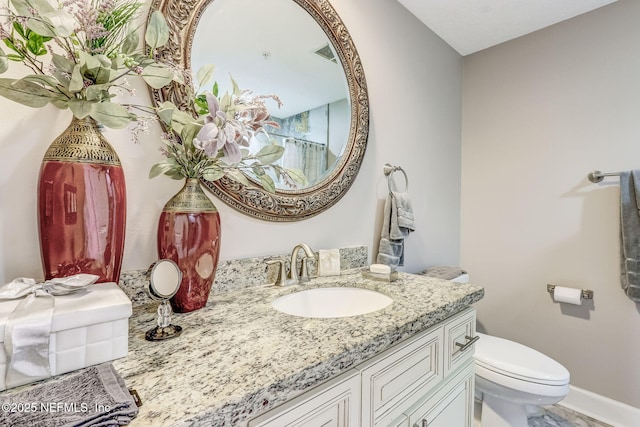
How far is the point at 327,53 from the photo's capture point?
1.26 metres

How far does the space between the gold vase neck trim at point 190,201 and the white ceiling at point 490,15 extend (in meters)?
1.58

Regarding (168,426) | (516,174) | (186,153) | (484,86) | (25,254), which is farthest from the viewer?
(484,86)

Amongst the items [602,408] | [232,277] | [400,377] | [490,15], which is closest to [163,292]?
[232,277]

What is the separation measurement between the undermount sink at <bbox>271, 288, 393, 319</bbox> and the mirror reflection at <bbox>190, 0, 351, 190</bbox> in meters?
0.41

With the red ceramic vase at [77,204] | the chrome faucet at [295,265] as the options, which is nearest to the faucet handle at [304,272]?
the chrome faucet at [295,265]

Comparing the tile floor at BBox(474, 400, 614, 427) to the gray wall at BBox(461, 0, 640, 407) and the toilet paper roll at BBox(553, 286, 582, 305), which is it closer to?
the gray wall at BBox(461, 0, 640, 407)

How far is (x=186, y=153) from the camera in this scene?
75 cm

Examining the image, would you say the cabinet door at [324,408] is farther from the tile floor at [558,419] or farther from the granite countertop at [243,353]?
the tile floor at [558,419]

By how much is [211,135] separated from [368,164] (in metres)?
0.91

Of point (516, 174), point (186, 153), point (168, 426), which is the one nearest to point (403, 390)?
point (168, 426)

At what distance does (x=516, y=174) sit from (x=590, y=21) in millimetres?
906

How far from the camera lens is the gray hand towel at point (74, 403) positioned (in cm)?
34

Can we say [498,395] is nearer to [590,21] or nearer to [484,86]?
[484,86]

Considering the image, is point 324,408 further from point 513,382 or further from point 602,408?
point 602,408
